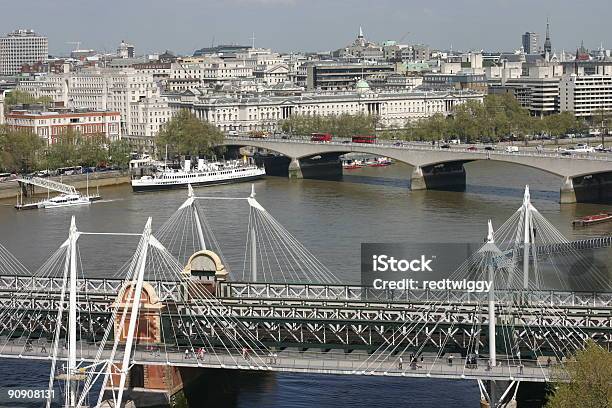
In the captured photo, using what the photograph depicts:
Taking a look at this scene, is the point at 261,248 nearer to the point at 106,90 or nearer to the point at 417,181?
the point at 417,181

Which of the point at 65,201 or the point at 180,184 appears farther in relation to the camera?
the point at 180,184

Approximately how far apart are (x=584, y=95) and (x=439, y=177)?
22.2 meters

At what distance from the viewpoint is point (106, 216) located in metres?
26.3

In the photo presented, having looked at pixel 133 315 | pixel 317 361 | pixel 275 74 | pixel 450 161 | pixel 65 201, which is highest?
pixel 275 74

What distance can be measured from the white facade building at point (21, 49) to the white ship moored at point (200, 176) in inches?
Result: 2127

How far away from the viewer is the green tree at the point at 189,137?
1475 inches

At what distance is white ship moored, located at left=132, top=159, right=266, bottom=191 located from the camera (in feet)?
105

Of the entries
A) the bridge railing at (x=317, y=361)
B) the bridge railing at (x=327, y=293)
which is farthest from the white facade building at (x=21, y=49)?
the bridge railing at (x=317, y=361)

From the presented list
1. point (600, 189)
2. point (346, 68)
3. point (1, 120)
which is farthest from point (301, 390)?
point (346, 68)

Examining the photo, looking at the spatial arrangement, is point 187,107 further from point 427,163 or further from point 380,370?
point 380,370

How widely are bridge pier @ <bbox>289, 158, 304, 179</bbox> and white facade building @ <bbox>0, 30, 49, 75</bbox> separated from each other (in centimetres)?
5377

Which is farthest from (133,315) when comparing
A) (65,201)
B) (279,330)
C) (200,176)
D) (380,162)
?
(380,162)

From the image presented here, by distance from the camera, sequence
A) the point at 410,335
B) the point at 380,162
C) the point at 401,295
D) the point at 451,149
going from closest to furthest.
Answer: the point at 410,335
the point at 401,295
the point at 451,149
the point at 380,162

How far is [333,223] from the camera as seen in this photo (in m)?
24.0
